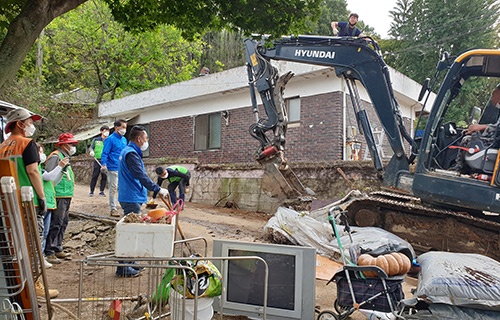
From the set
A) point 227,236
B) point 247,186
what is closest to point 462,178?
point 227,236

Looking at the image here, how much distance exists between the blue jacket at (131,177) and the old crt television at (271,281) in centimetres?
168

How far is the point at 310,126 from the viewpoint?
37.8 ft

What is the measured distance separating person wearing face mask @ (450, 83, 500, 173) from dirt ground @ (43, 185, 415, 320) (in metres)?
1.79

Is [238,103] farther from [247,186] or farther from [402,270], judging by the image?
[402,270]

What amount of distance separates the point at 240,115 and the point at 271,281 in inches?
398

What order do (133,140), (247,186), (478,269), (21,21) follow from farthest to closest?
(247,186)
(133,140)
(21,21)
(478,269)

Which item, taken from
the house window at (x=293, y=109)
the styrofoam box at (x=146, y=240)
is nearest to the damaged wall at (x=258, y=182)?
the house window at (x=293, y=109)

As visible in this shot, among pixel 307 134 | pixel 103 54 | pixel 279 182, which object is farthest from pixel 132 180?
pixel 103 54

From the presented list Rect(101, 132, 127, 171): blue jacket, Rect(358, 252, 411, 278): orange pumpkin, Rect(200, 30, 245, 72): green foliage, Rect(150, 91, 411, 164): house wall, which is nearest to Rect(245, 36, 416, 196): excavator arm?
Rect(101, 132, 127, 171): blue jacket

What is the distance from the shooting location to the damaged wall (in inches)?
366

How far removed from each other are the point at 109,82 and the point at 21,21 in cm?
2013

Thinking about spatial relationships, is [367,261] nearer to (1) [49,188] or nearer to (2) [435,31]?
(1) [49,188]

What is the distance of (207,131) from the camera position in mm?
14688

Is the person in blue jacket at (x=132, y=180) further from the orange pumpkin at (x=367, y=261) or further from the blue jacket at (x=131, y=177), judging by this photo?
the orange pumpkin at (x=367, y=261)
